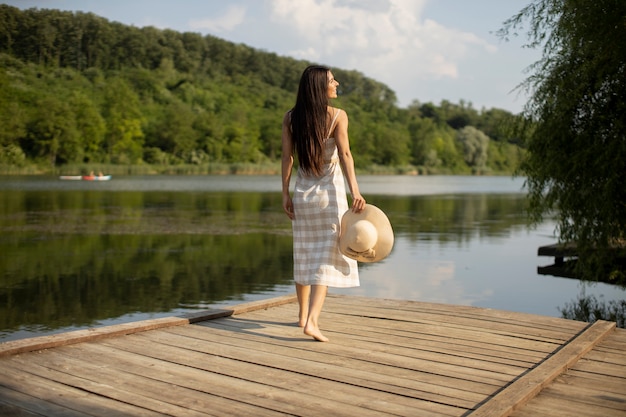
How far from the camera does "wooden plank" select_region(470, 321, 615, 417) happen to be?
10.1ft

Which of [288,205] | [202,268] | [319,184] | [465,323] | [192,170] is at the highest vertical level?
[192,170]

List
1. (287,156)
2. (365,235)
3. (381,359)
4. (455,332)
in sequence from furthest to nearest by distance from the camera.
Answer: (455,332) → (287,156) → (365,235) → (381,359)

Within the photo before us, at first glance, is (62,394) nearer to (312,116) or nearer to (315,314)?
(315,314)

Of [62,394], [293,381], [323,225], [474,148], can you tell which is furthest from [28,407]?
[474,148]

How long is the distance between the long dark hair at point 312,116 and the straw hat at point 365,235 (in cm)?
39

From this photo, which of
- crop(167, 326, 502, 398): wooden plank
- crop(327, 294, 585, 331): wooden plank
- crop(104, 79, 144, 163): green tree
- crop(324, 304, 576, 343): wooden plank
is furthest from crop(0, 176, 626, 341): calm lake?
crop(104, 79, 144, 163): green tree

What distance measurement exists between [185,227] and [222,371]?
1533 centimetres

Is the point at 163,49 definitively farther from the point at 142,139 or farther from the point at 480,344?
the point at 480,344

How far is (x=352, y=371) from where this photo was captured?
372 cm

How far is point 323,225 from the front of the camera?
4551mm

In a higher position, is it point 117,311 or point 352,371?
point 352,371

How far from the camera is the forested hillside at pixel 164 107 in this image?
73.2 m

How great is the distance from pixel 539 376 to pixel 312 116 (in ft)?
6.81

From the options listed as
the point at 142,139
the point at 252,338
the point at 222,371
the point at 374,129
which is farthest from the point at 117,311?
the point at 374,129
